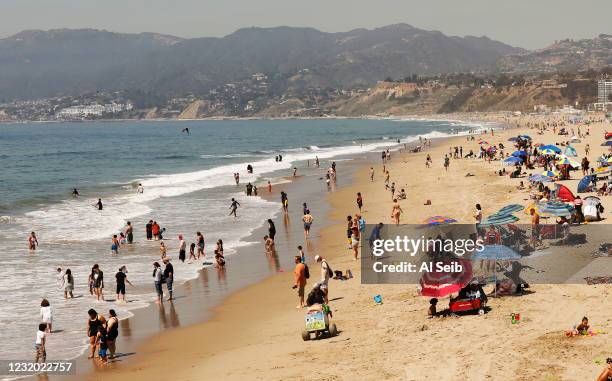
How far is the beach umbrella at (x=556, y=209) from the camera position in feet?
70.9

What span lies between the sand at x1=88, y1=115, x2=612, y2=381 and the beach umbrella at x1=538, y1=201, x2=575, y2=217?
582 cm

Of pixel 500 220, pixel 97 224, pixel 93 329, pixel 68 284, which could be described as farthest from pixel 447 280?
pixel 97 224

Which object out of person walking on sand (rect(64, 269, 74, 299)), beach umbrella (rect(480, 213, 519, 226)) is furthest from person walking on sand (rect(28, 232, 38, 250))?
beach umbrella (rect(480, 213, 519, 226))

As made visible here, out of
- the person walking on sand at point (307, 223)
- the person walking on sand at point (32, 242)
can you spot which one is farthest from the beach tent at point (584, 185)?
the person walking on sand at point (32, 242)

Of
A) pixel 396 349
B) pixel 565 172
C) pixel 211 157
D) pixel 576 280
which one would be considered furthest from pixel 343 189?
pixel 211 157

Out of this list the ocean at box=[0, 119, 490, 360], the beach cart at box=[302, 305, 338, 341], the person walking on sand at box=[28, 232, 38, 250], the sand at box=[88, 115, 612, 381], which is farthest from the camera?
the person walking on sand at box=[28, 232, 38, 250]

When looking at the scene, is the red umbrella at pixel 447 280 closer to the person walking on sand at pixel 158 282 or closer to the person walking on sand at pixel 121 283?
the person walking on sand at pixel 158 282

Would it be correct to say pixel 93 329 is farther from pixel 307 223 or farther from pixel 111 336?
pixel 307 223

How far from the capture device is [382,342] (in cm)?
1386

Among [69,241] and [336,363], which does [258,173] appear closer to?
[69,241]

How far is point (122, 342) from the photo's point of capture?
16125 millimetres

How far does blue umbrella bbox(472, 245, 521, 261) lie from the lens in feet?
49.6

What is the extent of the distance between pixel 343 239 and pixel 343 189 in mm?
18347

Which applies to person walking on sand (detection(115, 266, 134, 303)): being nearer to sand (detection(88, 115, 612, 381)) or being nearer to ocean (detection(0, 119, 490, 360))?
ocean (detection(0, 119, 490, 360))
